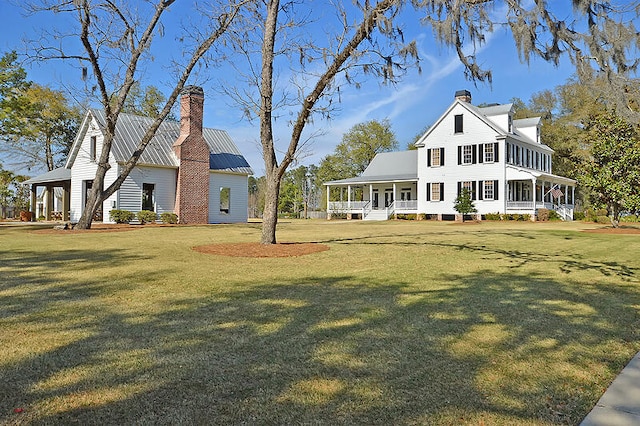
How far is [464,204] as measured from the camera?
28.5 meters

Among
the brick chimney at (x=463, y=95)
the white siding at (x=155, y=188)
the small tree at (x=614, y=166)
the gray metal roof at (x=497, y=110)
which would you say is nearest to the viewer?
the small tree at (x=614, y=166)

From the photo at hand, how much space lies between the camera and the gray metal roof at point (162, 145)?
73.5 ft

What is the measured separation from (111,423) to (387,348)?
2.05m

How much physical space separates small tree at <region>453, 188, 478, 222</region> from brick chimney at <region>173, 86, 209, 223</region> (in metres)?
16.3

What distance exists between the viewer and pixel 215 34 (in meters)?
15.1

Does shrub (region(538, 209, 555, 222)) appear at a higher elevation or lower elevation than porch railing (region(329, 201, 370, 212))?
lower

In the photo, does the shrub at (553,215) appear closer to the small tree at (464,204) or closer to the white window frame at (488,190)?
the white window frame at (488,190)

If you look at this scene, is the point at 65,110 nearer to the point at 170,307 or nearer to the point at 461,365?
the point at 170,307

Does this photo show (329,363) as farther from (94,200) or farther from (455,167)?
(455,167)

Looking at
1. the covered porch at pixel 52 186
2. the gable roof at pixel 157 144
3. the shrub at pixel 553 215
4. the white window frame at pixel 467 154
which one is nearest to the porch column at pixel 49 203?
the covered porch at pixel 52 186

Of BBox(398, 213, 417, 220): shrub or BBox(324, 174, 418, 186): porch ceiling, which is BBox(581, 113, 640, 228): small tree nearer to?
BBox(398, 213, 417, 220): shrub

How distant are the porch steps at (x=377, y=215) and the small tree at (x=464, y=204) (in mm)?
6991

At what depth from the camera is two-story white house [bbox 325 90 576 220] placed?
1160 inches

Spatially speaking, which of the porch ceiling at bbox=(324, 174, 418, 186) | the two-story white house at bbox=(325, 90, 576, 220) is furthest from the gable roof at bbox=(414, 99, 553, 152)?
the porch ceiling at bbox=(324, 174, 418, 186)
